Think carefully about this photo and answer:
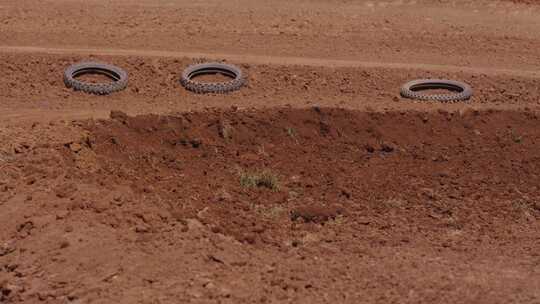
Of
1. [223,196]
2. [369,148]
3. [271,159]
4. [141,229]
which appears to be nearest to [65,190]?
[141,229]

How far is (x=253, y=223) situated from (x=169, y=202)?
4.75ft

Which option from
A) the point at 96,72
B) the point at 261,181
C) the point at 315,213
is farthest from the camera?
the point at 96,72

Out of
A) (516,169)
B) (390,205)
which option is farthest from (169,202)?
(516,169)

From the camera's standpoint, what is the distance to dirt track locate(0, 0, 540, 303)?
393 inches

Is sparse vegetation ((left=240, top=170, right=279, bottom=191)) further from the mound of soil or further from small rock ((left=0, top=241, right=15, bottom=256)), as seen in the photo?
small rock ((left=0, top=241, right=15, bottom=256))

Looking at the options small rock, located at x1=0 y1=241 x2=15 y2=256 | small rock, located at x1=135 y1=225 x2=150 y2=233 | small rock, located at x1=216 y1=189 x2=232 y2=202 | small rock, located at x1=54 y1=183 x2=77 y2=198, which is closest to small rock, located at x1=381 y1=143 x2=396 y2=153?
small rock, located at x1=216 y1=189 x2=232 y2=202

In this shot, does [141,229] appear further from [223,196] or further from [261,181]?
[261,181]

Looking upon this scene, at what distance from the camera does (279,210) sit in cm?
1182

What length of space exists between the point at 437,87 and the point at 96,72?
25.5 ft

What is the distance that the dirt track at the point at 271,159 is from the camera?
393 inches

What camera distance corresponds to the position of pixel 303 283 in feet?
32.3

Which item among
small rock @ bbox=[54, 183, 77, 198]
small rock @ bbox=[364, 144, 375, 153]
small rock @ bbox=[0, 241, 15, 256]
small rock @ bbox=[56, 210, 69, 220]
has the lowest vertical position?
small rock @ bbox=[0, 241, 15, 256]

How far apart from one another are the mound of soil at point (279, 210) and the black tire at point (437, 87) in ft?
2.37

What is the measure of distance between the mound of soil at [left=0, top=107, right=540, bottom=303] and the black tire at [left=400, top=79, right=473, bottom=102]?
722mm
